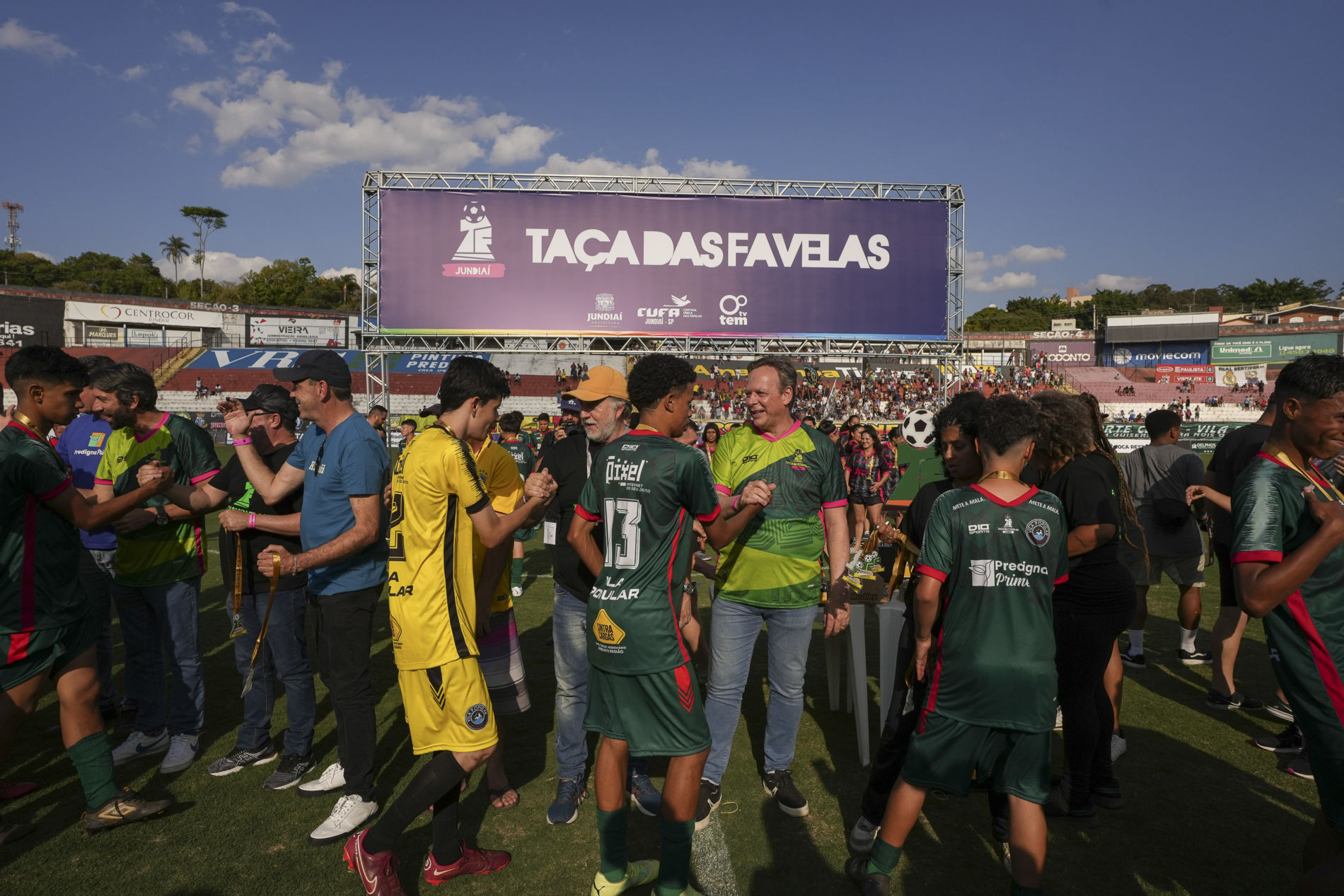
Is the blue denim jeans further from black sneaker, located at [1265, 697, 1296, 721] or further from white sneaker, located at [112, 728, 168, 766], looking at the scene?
black sneaker, located at [1265, 697, 1296, 721]

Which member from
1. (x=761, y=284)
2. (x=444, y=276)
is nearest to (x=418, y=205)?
(x=444, y=276)

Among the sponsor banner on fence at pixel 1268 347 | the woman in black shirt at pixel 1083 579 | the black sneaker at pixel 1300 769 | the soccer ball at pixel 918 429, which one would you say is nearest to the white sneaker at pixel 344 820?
the woman in black shirt at pixel 1083 579

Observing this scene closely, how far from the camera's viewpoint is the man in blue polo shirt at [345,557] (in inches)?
139

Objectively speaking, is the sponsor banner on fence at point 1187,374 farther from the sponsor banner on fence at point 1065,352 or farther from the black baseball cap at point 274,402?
the black baseball cap at point 274,402

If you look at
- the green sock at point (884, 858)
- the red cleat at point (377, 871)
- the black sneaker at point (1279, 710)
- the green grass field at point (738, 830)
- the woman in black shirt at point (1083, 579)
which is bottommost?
the green grass field at point (738, 830)

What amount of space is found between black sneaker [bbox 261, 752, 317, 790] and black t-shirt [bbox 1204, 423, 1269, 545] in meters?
6.02

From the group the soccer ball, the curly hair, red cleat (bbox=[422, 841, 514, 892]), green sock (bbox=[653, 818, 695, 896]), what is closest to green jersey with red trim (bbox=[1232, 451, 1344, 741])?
the curly hair

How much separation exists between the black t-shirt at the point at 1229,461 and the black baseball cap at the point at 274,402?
235 inches

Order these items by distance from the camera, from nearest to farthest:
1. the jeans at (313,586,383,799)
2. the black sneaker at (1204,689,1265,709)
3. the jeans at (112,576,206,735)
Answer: the jeans at (313,586,383,799) < the jeans at (112,576,206,735) < the black sneaker at (1204,689,1265,709)

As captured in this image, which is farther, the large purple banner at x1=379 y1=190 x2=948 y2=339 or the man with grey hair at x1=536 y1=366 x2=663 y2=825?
the large purple banner at x1=379 y1=190 x2=948 y2=339

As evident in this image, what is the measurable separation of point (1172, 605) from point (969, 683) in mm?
6852

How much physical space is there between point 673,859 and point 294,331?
6400 centimetres

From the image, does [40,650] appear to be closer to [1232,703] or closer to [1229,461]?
[1229,461]

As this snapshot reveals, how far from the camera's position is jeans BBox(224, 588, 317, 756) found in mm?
4121
